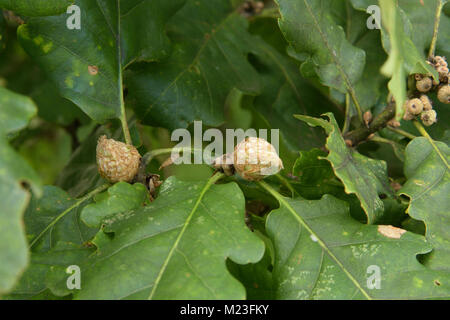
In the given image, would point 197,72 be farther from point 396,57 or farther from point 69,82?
point 396,57

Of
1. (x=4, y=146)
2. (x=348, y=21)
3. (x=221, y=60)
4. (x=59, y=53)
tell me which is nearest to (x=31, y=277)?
(x=4, y=146)

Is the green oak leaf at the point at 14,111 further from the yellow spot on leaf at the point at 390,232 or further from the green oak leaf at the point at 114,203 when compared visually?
the yellow spot on leaf at the point at 390,232

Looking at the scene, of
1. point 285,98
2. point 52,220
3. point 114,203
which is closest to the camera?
point 114,203

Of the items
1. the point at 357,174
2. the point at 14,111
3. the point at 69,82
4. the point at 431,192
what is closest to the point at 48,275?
the point at 14,111

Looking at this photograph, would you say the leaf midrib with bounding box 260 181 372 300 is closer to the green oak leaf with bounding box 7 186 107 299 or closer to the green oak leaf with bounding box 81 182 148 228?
the green oak leaf with bounding box 81 182 148 228

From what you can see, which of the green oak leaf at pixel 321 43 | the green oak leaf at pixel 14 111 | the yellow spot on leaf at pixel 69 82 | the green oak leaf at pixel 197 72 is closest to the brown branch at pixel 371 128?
the green oak leaf at pixel 321 43

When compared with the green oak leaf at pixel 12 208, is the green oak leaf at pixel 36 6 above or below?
above

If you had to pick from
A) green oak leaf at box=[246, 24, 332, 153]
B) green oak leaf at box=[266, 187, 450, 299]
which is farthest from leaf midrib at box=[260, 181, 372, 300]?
green oak leaf at box=[246, 24, 332, 153]
